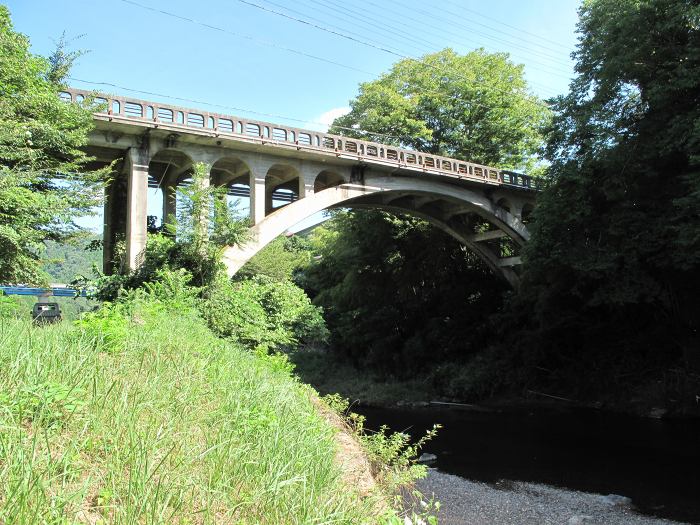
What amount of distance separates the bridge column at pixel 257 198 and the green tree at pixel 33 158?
4801mm

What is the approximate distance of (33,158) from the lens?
853 centimetres

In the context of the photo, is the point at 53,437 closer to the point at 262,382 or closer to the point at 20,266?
the point at 262,382

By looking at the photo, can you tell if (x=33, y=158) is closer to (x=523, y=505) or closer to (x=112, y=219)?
(x=112, y=219)

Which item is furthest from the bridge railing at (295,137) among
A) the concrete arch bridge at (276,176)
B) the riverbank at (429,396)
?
the riverbank at (429,396)

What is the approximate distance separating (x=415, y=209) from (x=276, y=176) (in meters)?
6.78

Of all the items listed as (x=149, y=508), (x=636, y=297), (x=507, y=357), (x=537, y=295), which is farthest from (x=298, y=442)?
(x=507, y=357)

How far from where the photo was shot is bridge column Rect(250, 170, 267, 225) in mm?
14836

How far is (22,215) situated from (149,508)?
7.68m

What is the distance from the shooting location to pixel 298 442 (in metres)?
3.12

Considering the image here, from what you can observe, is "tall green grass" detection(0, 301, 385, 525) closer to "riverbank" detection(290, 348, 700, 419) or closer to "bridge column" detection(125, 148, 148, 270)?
"riverbank" detection(290, 348, 700, 419)

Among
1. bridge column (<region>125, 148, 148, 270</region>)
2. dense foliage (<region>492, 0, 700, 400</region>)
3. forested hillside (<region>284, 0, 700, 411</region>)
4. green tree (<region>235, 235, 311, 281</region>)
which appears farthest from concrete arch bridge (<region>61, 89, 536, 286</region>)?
green tree (<region>235, 235, 311, 281</region>)

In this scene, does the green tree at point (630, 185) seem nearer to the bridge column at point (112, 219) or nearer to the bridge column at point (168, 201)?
the bridge column at point (168, 201)

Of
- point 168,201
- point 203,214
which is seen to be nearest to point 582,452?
point 203,214

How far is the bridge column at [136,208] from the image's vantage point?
12.9 m
